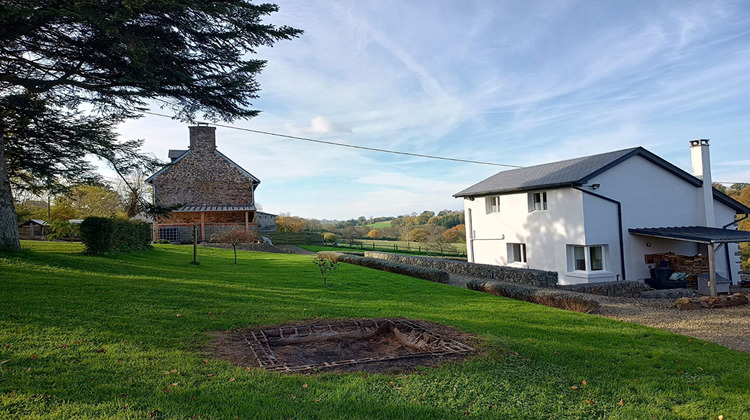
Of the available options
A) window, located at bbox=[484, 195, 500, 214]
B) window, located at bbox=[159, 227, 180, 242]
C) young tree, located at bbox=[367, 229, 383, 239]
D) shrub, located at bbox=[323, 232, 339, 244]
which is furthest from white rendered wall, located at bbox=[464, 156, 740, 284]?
young tree, located at bbox=[367, 229, 383, 239]

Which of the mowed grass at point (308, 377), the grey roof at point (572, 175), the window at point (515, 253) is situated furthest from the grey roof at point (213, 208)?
the mowed grass at point (308, 377)

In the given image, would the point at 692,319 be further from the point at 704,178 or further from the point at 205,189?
the point at 205,189

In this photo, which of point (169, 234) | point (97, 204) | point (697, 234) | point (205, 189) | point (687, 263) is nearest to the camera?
point (697, 234)

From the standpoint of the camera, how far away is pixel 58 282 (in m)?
9.52

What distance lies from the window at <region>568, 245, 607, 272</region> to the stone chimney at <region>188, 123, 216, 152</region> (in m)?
31.4

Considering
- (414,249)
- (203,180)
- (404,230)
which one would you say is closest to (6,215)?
(203,180)

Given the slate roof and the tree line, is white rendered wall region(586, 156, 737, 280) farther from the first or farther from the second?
the slate roof

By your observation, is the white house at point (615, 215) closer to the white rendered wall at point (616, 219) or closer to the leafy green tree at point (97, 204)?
the white rendered wall at point (616, 219)

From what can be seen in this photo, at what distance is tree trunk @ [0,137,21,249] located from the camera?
40.2ft

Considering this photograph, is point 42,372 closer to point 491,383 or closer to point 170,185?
point 491,383

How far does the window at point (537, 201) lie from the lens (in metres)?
20.3

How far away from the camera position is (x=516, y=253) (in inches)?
887

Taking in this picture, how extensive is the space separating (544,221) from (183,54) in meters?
17.4

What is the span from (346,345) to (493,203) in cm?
1859
